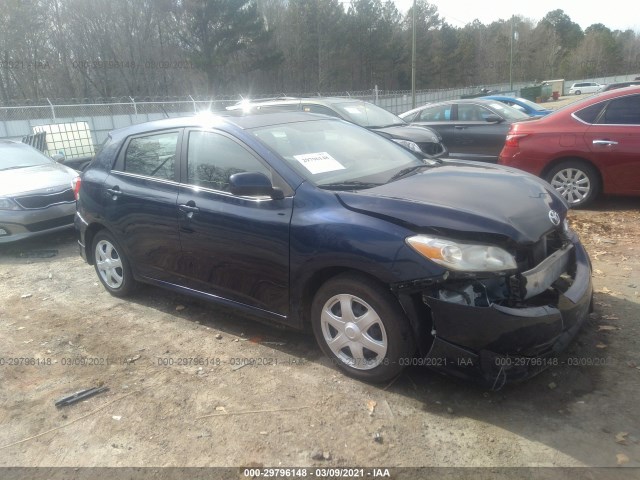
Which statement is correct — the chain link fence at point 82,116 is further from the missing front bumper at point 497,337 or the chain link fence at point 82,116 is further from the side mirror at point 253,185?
the missing front bumper at point 497,337

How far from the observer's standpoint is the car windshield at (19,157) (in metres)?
7.95

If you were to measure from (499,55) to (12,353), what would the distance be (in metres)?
80.1

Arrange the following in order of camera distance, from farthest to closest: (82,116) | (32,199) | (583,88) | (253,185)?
(583,88)
(82,116)
(32,199)
(253,185)

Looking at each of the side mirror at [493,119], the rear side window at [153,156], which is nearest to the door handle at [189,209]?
the rear side window at [153,156]

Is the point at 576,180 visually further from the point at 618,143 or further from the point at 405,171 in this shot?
the point at 405,171

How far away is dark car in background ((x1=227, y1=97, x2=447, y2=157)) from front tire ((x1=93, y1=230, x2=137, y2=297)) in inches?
165

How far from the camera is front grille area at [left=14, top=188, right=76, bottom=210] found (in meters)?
6.96

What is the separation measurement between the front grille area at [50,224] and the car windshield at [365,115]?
185 inches

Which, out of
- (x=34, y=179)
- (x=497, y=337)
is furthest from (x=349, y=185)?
(x=34, y=179)

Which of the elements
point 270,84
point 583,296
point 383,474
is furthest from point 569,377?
point 270,84

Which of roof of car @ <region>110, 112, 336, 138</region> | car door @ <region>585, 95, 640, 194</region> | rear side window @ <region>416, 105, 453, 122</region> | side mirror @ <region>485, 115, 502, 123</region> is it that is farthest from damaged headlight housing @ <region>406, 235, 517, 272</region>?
rear side window @ <region>416, 105, 453, 122</region>

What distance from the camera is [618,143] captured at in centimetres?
643

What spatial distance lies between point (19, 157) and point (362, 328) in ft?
24.2

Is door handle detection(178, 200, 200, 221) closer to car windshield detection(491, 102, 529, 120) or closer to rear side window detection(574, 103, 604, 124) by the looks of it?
rear side window detection(574, 103, 604, 124)
